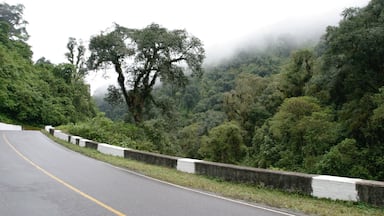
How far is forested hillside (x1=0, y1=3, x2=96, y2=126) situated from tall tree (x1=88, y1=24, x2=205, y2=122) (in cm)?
2773

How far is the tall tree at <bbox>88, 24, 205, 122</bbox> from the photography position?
1246 inches

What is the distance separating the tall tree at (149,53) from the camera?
31.6 meters

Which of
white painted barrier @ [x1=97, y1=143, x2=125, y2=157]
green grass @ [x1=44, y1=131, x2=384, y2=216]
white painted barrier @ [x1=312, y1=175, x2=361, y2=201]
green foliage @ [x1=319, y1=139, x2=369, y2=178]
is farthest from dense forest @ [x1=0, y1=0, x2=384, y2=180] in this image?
white painted barrier @ [x1=312, y1=175, x2=361, y2=201]

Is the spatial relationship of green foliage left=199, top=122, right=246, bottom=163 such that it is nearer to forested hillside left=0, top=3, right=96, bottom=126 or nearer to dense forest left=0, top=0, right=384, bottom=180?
dense forest left=0, top=0, right=384, bottom=180

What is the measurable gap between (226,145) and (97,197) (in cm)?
4876

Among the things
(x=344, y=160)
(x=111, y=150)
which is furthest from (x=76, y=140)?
(x=344, y=160)

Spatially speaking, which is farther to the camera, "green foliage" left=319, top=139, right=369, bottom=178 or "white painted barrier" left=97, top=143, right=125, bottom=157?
"green foliage" left=319, top=139, right=369, bottom=178

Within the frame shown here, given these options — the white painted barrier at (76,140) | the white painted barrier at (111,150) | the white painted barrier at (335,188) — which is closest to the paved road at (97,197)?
the white painted barrier at (335,188)

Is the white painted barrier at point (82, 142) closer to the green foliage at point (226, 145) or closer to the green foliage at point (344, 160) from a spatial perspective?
the green foliage at point (344, 160)

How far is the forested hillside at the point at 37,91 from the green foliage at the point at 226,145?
937 inches

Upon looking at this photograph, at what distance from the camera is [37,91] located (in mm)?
60219

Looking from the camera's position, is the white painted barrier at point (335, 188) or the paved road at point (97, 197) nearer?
the paved road at point (97, 197)

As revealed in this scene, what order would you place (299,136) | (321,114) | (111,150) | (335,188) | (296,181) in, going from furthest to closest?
1. (299,136)
2. (321,114)
3. (111,150)
4. (296,181)
5. (335,188)

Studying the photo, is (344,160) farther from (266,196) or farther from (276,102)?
(276,102)
